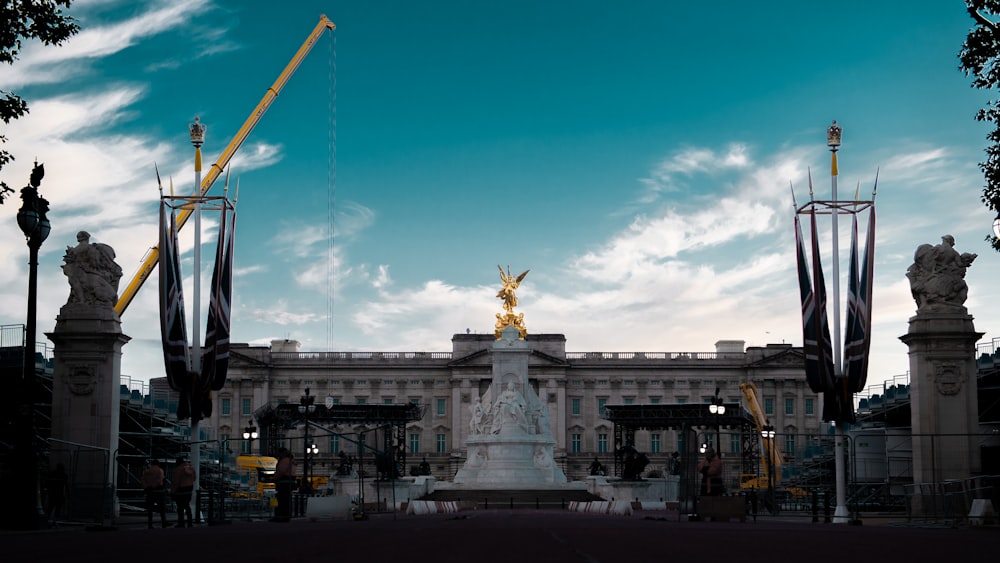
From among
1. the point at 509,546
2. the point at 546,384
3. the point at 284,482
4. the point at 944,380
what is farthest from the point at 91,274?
the point at 546,384

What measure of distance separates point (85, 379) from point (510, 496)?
27120mm

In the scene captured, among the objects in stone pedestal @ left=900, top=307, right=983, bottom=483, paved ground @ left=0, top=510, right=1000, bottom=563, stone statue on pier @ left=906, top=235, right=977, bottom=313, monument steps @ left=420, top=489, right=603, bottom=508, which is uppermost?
stone statue on pier @ left=906, top=235, right=977, bottom=313

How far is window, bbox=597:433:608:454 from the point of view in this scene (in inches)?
5842

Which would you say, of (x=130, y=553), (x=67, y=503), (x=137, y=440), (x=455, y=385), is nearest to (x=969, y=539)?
(x=130, y=553)

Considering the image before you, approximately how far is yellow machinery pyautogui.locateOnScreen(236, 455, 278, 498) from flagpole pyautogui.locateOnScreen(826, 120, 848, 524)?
40334mm

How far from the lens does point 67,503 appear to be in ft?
99.6

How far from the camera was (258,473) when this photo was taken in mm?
77438

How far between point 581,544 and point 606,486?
48241 millimetres

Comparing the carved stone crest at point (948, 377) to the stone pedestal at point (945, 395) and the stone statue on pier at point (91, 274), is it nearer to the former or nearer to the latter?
the stone pedestal at point (945, 395)

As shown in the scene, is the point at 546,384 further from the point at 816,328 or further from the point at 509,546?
the point at 509,546

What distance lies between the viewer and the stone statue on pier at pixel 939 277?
4028 cm

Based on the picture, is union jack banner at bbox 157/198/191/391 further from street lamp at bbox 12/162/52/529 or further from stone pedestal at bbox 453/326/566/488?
stone pedestal at bbox 453/326/566/488

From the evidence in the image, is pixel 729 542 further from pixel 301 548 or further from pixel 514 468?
pixel 514 468

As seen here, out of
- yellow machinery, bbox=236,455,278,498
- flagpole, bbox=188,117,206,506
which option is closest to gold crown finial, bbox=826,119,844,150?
flagpole, bbox=188,117,206,506
